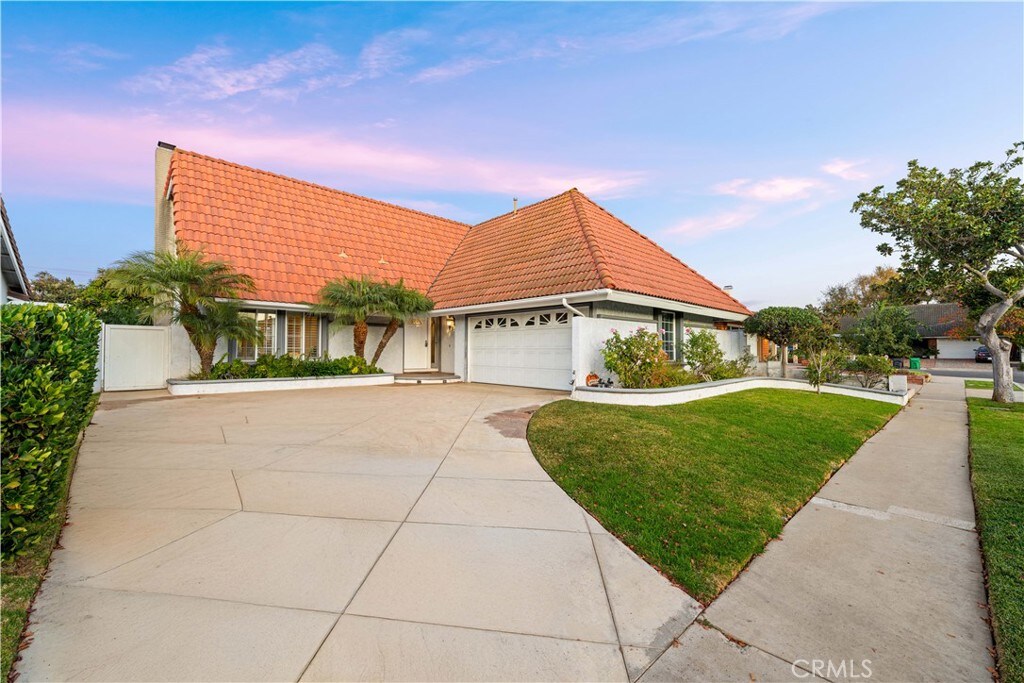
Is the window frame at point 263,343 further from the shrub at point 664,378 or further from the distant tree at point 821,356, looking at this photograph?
the distant tree at point 821,356

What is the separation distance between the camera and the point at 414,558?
330cm

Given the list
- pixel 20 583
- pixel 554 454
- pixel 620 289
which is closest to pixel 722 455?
pixel 554 454

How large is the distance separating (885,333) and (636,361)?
21996 mm

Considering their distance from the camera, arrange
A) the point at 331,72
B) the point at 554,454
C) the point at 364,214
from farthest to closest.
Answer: the point at 364,214 → the point at 331,72 → the point at 554,454

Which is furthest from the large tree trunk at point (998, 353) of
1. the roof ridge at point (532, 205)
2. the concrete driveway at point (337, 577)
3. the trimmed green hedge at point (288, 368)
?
the trimmed green hedge at point (288, 368)

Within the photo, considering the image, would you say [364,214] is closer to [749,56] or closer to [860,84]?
[749,56]

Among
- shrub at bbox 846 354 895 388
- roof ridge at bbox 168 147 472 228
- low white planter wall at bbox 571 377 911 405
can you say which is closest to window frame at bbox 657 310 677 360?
low white planter wall at bbox 571 377 911 405

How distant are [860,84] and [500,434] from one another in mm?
12213

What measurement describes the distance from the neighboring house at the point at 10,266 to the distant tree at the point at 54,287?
Answer: 2533 cm

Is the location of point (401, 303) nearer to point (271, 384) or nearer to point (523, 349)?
point (523, 349)

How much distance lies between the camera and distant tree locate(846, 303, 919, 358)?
77.6 ft

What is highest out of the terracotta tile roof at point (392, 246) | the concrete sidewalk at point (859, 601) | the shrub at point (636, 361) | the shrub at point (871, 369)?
the terracotta tile roof at point (392, 246)

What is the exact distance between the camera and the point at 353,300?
13828 millimetres

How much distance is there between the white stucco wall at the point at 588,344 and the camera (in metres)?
11.6
